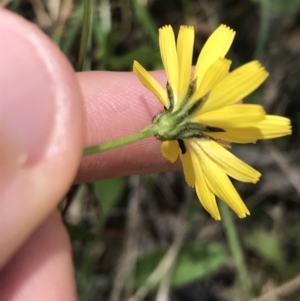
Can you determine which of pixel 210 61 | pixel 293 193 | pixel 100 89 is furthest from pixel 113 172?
pixel 293 193

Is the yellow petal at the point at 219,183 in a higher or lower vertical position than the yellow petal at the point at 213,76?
lower

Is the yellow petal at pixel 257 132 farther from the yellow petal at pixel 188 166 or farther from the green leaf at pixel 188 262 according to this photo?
the green leaf at pixel 188 262

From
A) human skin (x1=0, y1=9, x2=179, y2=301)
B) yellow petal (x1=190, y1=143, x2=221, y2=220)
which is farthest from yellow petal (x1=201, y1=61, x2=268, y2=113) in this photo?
human skin (x1=0, y1=9, x2=179, y2=301)

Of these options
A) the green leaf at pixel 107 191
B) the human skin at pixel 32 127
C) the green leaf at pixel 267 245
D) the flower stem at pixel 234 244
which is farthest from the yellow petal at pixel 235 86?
the green leaf at pixel 267 245

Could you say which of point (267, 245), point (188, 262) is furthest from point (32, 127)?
point (267, 245)

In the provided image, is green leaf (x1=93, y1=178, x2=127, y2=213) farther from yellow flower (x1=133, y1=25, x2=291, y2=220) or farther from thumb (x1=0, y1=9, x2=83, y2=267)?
thumb (x1=0, y1=9, x2=83, y2=267)
